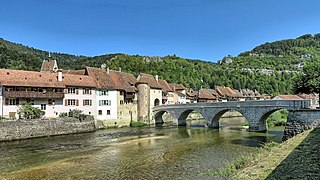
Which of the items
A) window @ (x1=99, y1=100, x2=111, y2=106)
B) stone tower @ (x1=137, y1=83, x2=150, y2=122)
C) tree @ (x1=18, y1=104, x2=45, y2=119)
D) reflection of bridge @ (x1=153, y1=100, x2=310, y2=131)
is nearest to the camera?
reflection of bridge @ (x1=153, y1=100, x2=310, y2=131)

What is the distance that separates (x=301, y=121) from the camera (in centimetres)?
2878

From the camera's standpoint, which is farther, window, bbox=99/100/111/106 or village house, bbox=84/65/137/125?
village house, bbox=84/65/137/125

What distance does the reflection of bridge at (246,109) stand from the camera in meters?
37.9

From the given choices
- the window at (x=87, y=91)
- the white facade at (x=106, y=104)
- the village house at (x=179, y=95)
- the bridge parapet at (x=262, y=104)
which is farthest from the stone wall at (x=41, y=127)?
the village house at (x=179, y=95)

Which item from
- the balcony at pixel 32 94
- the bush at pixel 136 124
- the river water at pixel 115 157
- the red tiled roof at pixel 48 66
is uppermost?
the red tiled roof at pixel 48 66

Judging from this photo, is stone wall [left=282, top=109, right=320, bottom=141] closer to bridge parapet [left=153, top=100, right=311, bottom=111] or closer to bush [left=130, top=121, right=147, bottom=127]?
bridge parapet [left=153, top=100, right=311, bottom=111]

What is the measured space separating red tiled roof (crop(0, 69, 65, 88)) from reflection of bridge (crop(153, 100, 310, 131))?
21.8 m

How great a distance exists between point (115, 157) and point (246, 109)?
23843 millimetres

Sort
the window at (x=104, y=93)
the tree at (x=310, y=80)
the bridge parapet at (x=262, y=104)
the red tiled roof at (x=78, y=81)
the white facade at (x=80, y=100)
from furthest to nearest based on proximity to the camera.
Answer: the window at (x=104, y=93) → the red tiled roof at (x=78, y=81) → the white facade at (x=80, y=100) → the tree at (x=310, y=80) → the bridge parapet at (x=262, y=104)

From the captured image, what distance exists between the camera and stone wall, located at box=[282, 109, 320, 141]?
1093 inches

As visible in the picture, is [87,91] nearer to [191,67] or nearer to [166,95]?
[166,95]

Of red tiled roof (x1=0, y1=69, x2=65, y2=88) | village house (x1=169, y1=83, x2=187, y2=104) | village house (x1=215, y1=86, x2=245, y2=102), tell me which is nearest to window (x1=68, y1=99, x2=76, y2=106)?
red tiled roof (x1=0, y1=69, x2=65, y2=88)

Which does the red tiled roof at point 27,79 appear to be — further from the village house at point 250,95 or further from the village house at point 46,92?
the village house at point 250,95

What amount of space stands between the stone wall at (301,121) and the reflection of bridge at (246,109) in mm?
2432
